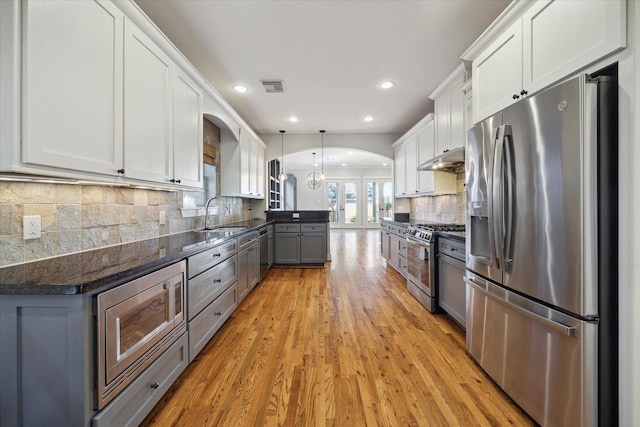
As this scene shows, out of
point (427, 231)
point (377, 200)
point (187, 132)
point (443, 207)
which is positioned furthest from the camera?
point (377, 200)

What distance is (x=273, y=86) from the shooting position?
133 inches

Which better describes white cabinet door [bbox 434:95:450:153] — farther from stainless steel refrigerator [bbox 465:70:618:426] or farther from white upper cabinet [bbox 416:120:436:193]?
stainless steel refrigerator [bbox 465:70:618:426]

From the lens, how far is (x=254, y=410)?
1.56 meters

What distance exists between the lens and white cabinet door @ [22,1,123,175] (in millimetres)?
1089

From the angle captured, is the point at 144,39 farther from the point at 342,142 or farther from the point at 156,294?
the point at 342,142

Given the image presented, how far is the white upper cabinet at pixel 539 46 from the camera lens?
1.16m

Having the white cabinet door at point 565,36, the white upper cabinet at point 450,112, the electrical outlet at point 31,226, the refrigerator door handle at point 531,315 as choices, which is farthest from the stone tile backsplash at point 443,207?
the electrical outlet at point 31,226

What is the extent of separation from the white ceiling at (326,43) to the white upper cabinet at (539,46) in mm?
474

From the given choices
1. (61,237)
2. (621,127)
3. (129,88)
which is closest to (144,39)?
(129,88)

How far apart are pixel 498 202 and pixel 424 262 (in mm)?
1613

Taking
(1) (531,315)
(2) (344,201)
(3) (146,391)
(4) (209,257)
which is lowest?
(3) (146,391)

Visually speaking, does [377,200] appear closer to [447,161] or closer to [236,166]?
[447,161]

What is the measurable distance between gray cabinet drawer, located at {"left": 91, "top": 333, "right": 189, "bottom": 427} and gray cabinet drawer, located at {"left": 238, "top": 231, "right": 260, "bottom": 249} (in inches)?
51.8

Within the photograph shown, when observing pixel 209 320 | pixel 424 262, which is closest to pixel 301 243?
pixel 424 262
